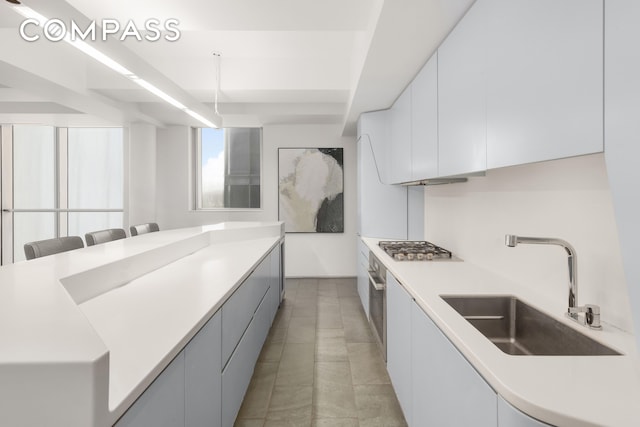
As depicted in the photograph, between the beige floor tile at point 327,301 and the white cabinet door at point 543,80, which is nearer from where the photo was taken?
the white cabinet door at point 543,80

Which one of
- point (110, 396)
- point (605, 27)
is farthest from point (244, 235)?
point (605, 27)

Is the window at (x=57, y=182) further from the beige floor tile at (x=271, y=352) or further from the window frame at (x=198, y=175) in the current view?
the beige floor tile at (x=271, y=352)

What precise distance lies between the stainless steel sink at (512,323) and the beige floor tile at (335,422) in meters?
1.01

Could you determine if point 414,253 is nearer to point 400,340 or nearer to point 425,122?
point 400,340

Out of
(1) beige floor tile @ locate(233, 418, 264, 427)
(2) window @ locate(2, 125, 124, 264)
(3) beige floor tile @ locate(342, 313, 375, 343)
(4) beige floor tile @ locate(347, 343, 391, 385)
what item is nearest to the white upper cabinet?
(3) beige floor tile @ locate(342, 313, 375, 343)

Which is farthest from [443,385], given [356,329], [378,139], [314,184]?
[314,184]

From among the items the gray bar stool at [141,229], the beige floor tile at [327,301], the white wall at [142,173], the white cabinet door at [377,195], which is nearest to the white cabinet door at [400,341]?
the white cabinet door at [377,195]

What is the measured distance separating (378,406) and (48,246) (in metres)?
2.67

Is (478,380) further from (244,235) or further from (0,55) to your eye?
(0,55)

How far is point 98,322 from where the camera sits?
1.26m

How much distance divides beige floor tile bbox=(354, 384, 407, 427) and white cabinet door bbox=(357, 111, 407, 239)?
179cm

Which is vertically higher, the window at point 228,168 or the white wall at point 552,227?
the window at point 228,168

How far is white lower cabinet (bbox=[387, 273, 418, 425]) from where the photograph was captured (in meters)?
1.87

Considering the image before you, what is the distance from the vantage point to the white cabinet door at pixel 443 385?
3.36 ft
